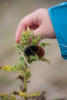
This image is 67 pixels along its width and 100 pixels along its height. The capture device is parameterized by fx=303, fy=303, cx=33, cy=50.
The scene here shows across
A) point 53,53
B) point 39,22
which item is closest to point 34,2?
point 53,53

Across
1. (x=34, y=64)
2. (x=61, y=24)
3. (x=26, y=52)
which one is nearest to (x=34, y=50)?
→ (x=26, y=52)

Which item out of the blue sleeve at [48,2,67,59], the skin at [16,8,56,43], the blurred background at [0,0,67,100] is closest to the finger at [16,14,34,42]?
the skin at [16,8,56,43]

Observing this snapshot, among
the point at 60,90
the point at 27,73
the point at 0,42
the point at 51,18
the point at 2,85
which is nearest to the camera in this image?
the point at 27,73

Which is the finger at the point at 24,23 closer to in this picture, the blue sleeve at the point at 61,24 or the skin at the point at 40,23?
the skin at the point at 40,23

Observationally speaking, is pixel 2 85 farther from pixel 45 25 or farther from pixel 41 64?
pixel 45 25

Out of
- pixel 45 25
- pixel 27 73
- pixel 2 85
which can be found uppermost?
pixel 45 25

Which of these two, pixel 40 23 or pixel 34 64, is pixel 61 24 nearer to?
pixel 40 23

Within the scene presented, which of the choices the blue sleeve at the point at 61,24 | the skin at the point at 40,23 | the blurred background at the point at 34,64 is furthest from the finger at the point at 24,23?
the blurred background at the point at 34,64

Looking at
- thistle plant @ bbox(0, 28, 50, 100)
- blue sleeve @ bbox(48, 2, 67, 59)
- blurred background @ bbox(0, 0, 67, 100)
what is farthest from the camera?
blurred background @ bbox(0, 0, 67, 100)

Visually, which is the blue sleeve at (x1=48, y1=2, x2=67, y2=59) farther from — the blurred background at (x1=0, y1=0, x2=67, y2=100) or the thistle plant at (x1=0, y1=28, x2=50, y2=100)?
the blurred background at (x1=0, y1=0, x2=67, y2=100)
